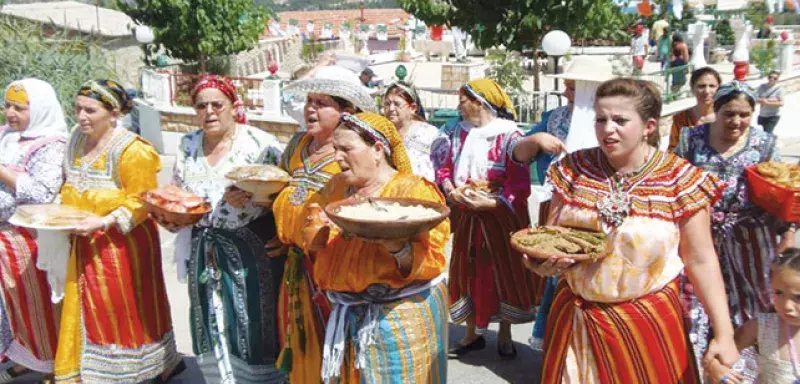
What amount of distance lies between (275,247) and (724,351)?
2.24 metres

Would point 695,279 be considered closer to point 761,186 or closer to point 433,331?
point 761,186

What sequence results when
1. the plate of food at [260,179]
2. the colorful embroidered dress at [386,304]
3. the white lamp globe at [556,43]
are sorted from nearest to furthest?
the colorful embroidered dress at [386,304] < the plate of food at [260,179] < the white lamp globe at [556,43]

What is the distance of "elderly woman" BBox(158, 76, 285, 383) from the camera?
13.3 feet

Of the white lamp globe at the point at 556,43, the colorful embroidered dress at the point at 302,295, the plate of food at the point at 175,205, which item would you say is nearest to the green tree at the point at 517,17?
the white lamp globe at the point at 556,43

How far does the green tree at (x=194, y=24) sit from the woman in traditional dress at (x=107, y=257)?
48.9 ft

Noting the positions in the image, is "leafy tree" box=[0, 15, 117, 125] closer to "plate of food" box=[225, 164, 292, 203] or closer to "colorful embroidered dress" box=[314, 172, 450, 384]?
"plate of food" box=[225, 164, 292, 203]

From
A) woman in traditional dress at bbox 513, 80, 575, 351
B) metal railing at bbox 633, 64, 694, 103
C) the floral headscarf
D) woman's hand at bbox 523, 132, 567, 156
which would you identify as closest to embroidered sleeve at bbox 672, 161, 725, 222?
woman's hand at bbox 523, 132, 567, 156

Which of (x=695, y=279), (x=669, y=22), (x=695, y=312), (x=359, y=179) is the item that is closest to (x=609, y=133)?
(x=695, y=279)

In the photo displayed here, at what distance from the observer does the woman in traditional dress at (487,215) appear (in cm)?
458

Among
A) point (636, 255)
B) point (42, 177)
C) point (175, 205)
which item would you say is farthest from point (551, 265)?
point (42, 177)

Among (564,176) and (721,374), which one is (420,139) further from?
(721,374)

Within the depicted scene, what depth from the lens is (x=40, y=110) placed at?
14.7 ft

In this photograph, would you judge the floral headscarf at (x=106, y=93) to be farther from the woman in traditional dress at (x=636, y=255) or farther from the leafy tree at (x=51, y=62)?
the leafy tree at (x=51, y=62)

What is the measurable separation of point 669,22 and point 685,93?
17777 millimetres
